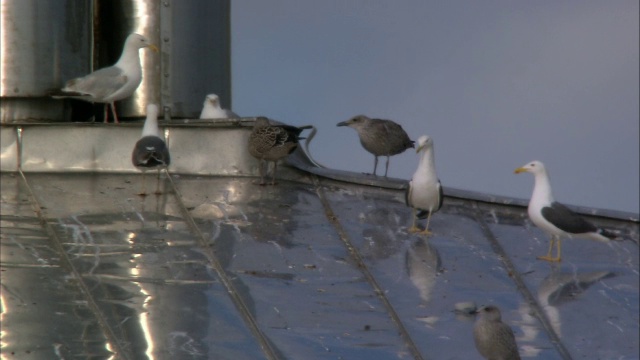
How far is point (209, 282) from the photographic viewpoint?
10156mm

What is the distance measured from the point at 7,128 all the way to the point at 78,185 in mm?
1059

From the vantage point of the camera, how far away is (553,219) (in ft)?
40.6

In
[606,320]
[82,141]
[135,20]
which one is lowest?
[606,320]

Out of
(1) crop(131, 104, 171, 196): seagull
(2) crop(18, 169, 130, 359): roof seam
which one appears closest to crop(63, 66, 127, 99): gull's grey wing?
A: (2) crop(18, 169, 130, 359): roof seam

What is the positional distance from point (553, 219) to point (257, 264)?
10.1ft

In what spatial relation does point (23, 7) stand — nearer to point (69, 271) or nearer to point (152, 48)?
point (152, 48)

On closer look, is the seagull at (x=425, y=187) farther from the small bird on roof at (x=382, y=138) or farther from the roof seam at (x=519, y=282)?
the small bird on roof at (x=382, y=138)

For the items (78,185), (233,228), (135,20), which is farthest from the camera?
(135,20)

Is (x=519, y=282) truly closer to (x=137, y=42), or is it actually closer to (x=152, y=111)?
(x=152, y=111)

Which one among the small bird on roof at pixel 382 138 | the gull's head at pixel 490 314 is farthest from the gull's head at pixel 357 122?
the gull's head at pixel 490 314

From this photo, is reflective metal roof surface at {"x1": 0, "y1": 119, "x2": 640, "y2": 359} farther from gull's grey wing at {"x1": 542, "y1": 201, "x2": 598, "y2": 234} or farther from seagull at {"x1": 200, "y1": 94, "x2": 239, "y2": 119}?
seagull at {"x1": 200, "y1": 94, "x2": 239, "y2": 119}

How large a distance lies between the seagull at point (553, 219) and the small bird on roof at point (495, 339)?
154 inches

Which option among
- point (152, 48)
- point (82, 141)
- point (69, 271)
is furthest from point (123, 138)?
point (69, 271)

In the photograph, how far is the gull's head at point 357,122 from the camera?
15.2m
